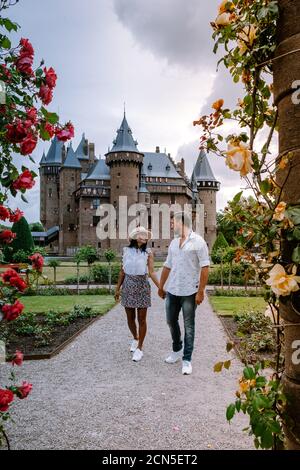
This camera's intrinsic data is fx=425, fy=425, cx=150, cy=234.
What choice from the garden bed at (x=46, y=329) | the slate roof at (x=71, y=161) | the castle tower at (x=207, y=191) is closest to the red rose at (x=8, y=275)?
the garden bed at (x=46, y=329)

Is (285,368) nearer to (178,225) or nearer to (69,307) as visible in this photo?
(178,225)

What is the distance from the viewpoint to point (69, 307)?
469 inches

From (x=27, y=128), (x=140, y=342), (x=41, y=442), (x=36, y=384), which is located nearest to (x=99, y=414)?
(x=41, y=442)

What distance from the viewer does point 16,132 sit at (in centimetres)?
208

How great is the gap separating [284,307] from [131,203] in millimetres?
53329

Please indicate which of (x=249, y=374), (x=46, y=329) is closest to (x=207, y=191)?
(x=46, y=329)

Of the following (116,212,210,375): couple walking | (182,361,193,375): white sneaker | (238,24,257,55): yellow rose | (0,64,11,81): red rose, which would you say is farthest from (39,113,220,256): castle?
(238,24,257,55): yellow rose

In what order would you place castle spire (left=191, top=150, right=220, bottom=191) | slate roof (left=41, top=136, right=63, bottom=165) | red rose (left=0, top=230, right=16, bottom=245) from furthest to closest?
1. slate roof (left=41, top=136, right=63, bottom=165)
2. castle spire (left=191, top=150, right=220, bottom=191)
3. red rose (left=0, top=230, right=16, bottom=245)

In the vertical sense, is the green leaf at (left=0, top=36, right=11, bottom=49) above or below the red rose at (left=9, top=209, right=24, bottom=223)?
above

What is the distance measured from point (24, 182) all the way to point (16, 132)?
245mm

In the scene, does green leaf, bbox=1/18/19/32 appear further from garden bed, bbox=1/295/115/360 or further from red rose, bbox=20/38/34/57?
garden bed, bbox=1/295/115/360

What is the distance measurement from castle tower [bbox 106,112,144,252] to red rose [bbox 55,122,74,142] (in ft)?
168

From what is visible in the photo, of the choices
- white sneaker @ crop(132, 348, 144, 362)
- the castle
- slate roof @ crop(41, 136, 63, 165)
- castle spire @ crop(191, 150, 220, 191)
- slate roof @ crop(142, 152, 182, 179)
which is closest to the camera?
white sneaker @ crop(132, 348, 144, 362)

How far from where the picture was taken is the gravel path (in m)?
3.17
